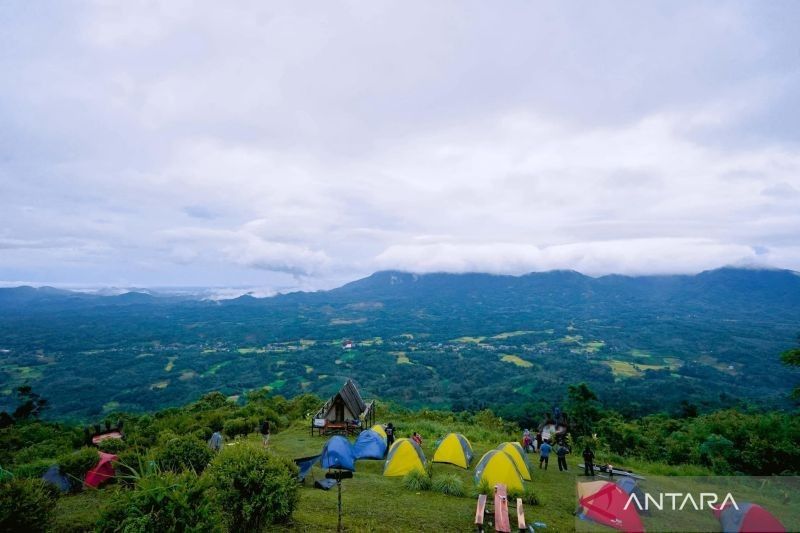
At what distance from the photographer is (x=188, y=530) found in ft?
18.2

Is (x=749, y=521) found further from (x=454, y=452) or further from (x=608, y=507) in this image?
(x=454, y=452)

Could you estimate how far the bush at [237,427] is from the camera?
19.1 metres

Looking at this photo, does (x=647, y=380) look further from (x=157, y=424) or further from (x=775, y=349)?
(x=157, y=424)

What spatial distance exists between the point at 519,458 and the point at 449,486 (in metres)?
3.29

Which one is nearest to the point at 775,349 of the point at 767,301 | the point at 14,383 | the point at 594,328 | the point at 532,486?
the point at 594,328

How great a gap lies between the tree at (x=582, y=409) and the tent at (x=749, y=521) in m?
16.8

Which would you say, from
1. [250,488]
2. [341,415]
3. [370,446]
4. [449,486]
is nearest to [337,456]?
[370,446]

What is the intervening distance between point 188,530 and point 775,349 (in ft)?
423

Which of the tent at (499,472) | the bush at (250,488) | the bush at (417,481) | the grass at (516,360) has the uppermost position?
the bush at (250,488)

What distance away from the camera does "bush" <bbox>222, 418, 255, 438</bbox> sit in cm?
1912

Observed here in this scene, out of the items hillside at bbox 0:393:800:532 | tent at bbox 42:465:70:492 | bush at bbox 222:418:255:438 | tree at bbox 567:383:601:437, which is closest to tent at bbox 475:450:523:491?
hillside at bbox 0:393:800:532

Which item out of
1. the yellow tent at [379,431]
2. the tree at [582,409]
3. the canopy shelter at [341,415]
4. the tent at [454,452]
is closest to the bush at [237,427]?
the canopy shelter at [341,415]

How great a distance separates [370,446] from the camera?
46.8 feet

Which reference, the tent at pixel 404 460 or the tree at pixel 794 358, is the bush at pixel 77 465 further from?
the tree at pixel 794 358
